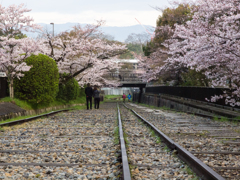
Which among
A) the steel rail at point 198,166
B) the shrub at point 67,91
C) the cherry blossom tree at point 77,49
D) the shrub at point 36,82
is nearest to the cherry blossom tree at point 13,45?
the shrub at point 36,82

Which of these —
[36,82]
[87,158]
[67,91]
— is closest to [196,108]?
[36,82]

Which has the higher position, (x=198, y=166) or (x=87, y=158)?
(x=198, y=166)

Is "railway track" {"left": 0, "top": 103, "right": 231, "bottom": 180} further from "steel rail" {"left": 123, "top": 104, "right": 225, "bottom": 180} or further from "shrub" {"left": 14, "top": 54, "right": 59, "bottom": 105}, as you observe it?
"shrub" {"left": 14, "top": 54, "right": 59, "bottom": 105}

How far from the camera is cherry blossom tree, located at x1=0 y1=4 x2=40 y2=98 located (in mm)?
14672

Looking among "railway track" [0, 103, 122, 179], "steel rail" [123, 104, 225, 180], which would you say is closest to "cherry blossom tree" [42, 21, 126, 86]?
"railway track" [0, 103, 122, 179]

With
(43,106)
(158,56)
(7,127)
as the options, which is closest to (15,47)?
(43,106)

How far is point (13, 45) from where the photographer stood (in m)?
15.1

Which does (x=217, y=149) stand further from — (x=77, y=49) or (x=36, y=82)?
(x=77, y=49)

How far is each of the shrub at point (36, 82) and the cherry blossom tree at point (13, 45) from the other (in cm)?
54

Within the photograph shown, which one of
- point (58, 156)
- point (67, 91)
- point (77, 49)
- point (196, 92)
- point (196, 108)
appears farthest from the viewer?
point (67, 91)

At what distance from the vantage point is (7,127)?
9.36 meters

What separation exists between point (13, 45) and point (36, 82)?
8.44 ft

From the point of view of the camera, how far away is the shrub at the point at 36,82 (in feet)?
53.8

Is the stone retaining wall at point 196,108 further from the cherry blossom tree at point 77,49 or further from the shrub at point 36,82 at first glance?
the shrub at point 36,82
